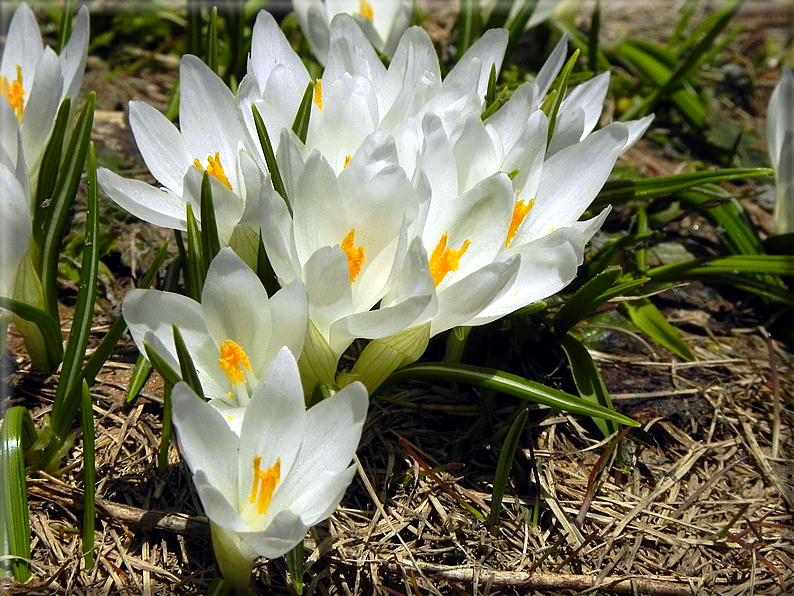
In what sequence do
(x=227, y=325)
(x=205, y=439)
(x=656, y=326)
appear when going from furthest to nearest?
(x=656, y=326), (x=227, y=325), (x=205, y=439)

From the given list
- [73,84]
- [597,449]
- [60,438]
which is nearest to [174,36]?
[73,84]

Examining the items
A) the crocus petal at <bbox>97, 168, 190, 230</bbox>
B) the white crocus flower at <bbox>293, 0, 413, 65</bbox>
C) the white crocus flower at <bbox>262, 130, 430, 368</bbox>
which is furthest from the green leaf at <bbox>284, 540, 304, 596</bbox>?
the white crocus flower at <bbox>293, 0, 413, 65</bbox>

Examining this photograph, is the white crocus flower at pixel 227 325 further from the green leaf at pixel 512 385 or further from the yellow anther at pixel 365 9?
the yellow anther at pixel 365 9

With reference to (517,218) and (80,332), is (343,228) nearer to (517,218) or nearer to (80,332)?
(517,218)

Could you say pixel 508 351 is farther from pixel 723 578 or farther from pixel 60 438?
pixel 60 438

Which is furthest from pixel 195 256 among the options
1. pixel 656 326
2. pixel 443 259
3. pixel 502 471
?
pixel 656 326
